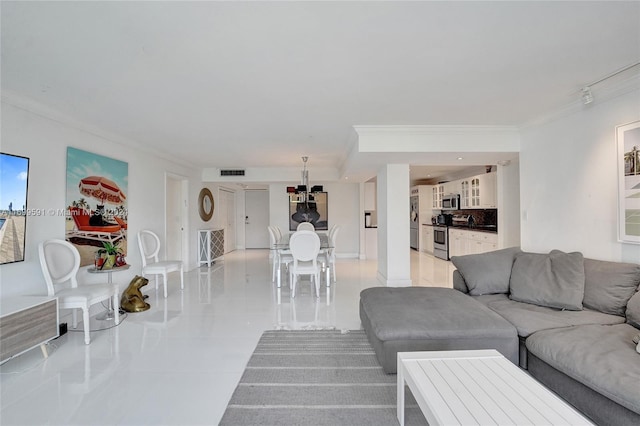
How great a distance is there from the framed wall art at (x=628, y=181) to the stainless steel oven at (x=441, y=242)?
465 centimetres

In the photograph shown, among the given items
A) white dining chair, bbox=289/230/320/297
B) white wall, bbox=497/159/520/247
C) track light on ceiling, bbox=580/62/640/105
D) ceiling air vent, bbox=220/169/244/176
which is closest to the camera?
track light on ceiling, bbox=580/62/640/105

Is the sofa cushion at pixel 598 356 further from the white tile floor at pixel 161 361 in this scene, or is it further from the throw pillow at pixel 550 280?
the white tile floor at pixel 161 361

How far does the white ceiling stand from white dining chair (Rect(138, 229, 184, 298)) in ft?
5.96

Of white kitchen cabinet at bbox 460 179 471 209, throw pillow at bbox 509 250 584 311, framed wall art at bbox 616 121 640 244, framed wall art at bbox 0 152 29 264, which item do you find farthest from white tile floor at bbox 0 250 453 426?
white kitchen cabinet at bbox 460 179 471 209

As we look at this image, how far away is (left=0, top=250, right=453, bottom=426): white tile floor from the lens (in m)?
1.83

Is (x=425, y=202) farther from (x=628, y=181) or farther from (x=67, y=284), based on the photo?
(x=67, y=284)

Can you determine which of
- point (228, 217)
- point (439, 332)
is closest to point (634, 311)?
point (439, 332)

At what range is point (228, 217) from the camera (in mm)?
9234

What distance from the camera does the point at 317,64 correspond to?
2.14 meters

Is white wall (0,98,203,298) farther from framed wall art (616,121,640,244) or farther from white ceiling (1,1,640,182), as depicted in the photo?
framed wall art (616,121,640,244)

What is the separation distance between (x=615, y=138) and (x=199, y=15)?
11.4 feet

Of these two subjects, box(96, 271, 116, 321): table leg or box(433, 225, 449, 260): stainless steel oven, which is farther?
box(433, 225, 449, 260): stainless steel oven

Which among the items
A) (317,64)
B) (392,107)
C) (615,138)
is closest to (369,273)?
(392,107)

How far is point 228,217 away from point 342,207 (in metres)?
3.69
